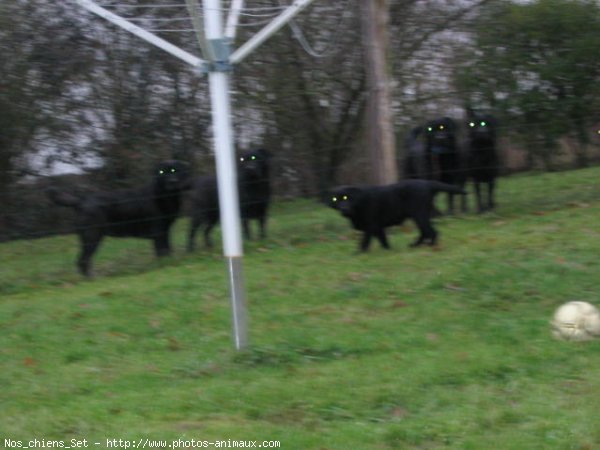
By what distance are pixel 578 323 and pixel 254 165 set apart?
6940 mm

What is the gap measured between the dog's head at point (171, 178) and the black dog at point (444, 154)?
3.82m

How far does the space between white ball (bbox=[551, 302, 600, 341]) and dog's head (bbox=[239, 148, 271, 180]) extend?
677 cm

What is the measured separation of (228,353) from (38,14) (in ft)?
40.3

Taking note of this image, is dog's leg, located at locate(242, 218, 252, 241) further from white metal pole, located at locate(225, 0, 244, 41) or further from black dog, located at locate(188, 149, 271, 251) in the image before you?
white metal pole, located at locate(225, 0, 244, 41)

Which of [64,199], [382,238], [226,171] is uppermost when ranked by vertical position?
[226,171]

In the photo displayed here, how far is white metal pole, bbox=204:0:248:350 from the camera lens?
28.5 feet

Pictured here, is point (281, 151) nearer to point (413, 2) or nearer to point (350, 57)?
point (350, 57)

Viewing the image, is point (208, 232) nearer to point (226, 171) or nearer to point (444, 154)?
point (444, 154)

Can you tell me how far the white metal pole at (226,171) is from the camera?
867cm

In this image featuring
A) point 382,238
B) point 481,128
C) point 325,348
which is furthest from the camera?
point 481,128

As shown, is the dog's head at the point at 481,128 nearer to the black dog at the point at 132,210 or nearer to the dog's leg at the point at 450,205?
the dog's leg at the point at 450,205

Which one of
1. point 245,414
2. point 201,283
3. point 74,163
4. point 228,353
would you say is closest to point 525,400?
point 245,414

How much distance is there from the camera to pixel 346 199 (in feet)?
42.0

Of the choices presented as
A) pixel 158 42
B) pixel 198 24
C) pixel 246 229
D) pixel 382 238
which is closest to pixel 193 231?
pixel 246 229
